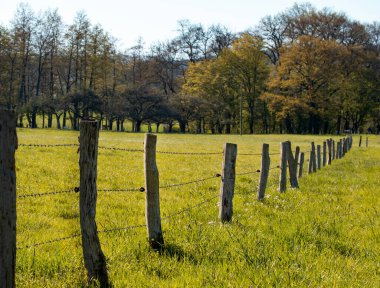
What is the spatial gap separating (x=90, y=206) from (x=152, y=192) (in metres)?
1.56

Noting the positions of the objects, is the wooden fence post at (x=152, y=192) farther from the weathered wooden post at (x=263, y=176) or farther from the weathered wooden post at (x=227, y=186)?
the weathered wooden post at (x=263, y=176)

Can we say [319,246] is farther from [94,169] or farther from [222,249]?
[94,169]

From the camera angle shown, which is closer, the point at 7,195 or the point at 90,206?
the point at 7,195

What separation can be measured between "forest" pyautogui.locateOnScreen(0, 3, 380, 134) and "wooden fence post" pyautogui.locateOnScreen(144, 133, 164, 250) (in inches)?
2587

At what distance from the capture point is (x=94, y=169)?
4930 millimetres

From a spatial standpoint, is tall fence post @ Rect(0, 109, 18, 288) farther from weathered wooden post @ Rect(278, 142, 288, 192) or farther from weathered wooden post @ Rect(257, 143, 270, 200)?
weathered wooden post @ Rect(278, 142, 288, 192)

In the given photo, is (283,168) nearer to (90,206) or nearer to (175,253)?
(175,253)

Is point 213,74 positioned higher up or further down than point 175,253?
higher up

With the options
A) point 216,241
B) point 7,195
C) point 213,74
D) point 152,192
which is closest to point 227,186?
point 216,241

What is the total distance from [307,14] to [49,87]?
169 feet

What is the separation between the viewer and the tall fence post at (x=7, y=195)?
152 inches

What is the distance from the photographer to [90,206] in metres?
4.93

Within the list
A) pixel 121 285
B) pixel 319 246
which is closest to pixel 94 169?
pixel 121 285

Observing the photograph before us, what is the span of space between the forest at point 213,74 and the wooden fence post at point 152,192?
65.7 meters
